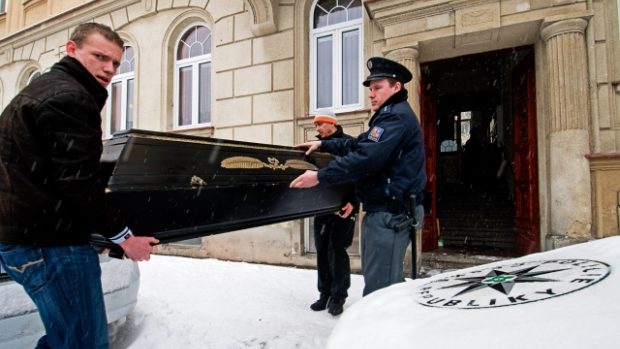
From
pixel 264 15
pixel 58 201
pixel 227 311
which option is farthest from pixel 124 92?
pixel 58 201

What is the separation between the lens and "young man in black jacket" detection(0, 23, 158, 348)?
137 cm

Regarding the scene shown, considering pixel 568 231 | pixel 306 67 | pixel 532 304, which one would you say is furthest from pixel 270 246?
pixel 532 304

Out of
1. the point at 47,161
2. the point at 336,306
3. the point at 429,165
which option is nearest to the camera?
the point at 47,161

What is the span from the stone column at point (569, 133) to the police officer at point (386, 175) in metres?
2.84

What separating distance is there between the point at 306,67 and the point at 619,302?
5.60 metres

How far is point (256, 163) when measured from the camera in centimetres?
225

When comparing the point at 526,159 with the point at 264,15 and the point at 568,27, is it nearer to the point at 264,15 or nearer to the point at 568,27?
the point at 568,27

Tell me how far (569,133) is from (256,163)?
12.2ft

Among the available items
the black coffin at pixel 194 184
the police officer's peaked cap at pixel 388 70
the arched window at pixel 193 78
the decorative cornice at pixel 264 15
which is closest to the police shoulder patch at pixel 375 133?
the police officer's peaked cap at pixel 388 70

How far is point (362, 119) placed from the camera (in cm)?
543

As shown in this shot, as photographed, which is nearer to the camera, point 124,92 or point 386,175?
point 386,175

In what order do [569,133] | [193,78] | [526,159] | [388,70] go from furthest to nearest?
[193,78]
[526,159]
[569,133]
[388,70]

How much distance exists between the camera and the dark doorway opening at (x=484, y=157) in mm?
5371

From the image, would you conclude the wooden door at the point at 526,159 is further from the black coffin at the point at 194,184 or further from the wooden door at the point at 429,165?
the black coffin at the point at 194,184
